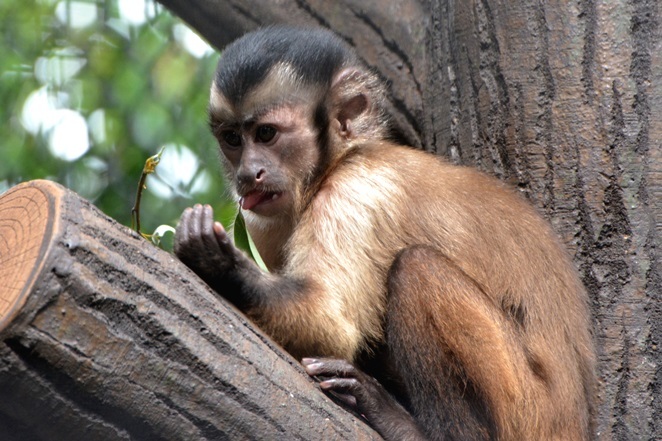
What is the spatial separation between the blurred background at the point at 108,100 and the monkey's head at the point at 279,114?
6.69 ft

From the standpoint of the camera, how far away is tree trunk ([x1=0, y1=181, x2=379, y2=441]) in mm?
2062

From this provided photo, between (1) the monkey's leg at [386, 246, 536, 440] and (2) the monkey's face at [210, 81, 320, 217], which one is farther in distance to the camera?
(2) the monkey's face at [210, 81, 320, 217]

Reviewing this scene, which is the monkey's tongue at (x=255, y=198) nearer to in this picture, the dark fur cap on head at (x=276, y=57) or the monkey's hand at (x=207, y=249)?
the dark fur cap on head at (x=276, y=57)

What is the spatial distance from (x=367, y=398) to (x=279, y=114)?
62.9 inches

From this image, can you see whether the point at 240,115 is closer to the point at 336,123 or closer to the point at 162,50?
the point at 336,123

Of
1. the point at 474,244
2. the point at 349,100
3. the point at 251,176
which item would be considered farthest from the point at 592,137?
the point at 251,176

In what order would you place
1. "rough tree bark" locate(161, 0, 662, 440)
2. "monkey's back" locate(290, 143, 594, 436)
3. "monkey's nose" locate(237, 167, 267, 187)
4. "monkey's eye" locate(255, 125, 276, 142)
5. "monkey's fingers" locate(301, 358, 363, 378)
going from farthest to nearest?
"monkey's eye" locate(255, 125, 276, 142) → "monkey's nose" locate(237, 167, 267, 187) → "rough tree bark" locate(161, 0, 662, 440) → "monkey's back" locate(290, 143, 594, 436) → "monkey's fingers" locate(301, 358, 363, 378)

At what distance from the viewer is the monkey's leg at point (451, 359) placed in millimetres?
3260

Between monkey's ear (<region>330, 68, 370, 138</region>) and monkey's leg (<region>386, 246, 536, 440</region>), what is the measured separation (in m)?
1.21

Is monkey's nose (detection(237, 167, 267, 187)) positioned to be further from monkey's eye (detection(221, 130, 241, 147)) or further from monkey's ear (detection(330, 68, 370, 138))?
monkey's ear (detection(330, 68, 370, 138))

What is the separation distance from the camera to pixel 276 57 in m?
4.13

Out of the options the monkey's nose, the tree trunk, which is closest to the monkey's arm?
the tree trunk

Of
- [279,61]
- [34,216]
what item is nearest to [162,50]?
[279,61]

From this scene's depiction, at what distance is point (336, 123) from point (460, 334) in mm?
1504
